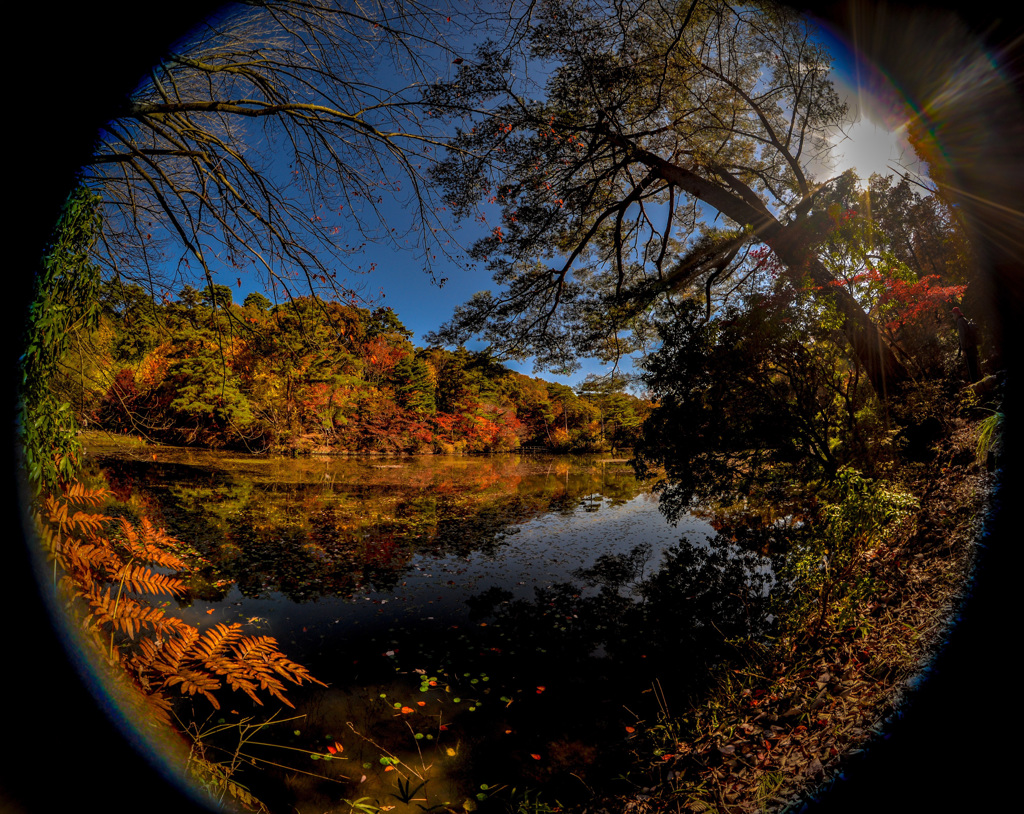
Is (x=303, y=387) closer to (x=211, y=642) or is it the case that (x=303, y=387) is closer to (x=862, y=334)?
(x=211, y=642)

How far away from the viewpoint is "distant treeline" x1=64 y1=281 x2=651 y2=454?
3.70 metres

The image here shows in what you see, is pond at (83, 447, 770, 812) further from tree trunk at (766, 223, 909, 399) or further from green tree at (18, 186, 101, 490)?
tree trunk at (766, 223, 909, 399)

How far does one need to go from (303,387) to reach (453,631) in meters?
24.3

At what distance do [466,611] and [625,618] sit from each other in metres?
2.17

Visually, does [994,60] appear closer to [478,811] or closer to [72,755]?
[478,811]

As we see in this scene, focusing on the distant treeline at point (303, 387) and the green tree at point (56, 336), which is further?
the distant treeline at point (303, 387)

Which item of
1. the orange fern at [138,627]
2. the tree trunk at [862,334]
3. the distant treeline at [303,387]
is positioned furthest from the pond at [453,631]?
the tree trunk at [862,334]

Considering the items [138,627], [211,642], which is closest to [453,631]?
[211,642]

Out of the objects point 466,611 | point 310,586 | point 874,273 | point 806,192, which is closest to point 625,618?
point 466,611

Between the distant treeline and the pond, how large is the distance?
2253mm

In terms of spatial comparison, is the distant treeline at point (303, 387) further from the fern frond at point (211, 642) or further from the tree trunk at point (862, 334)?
the tree trunk at point (862, 334)

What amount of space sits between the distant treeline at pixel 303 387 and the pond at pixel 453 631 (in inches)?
88.7

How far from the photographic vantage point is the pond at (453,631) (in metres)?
2.66

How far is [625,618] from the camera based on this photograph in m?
4.79
